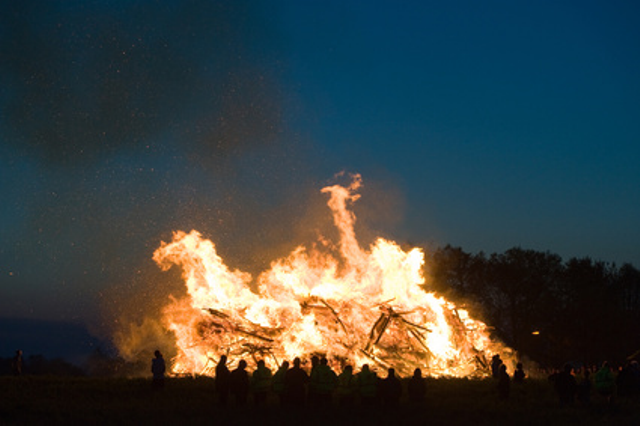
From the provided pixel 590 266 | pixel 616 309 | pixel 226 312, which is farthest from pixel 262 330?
pixel 590 266

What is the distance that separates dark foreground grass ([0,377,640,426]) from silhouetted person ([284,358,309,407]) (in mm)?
365

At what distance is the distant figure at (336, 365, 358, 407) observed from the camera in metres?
17.2

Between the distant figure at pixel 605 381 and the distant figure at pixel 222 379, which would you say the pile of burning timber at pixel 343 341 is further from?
the distant figure at pixel 605 381

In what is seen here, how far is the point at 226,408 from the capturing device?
16672mm

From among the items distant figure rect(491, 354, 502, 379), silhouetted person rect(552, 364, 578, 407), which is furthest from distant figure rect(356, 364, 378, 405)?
distant figure rect(491, 354, 502, 379)

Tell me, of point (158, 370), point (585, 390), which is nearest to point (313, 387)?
point (158, 370)

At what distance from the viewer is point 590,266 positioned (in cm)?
5425

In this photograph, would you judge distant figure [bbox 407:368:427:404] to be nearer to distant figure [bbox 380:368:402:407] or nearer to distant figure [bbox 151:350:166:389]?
distant figure [bbox 380:368:402:407]

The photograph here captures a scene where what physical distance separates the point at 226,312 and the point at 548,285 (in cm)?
3578

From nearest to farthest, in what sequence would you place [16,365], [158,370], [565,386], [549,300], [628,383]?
[565,386]
[158,370]
[628,383]
[16,365]
[549,300]

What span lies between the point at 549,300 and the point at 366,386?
3876 cm

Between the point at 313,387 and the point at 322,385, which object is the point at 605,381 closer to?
the point at 322,385

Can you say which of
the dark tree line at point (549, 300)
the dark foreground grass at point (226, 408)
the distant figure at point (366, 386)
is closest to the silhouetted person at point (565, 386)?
the dark foreground grass at point (226, 408)

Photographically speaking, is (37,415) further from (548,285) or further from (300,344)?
(548,285)
